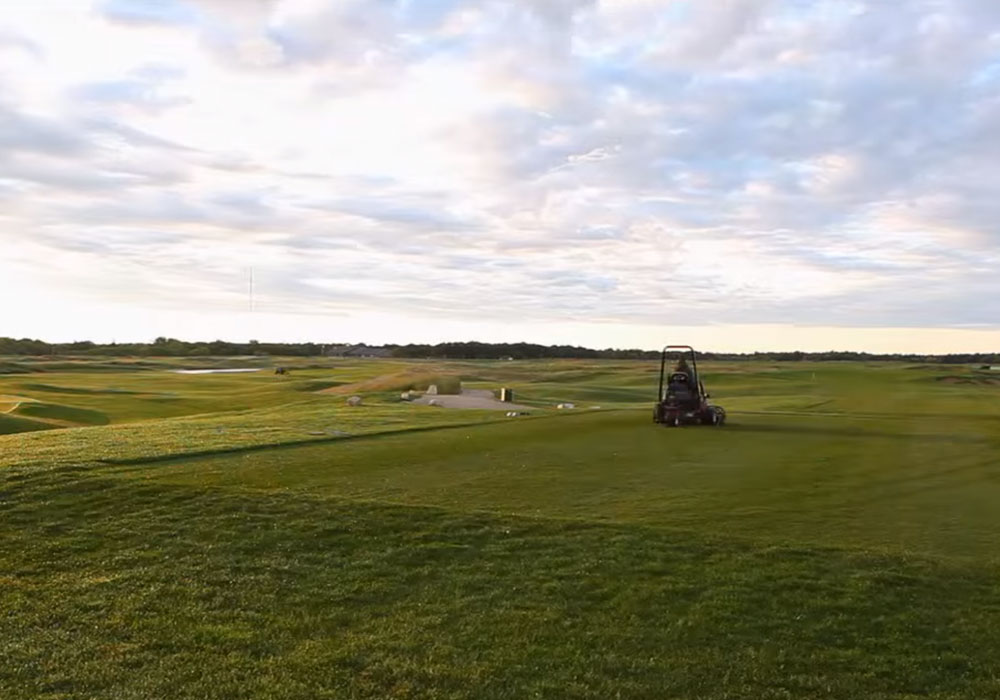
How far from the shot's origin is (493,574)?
1042 cm

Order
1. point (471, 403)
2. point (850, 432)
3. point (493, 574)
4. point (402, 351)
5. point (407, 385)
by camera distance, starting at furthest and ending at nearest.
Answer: point (402, 351), point (407, 385), point (471, 403), point (850, 432), point (493, 574)

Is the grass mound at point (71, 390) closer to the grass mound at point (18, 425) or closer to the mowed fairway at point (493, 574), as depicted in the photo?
the grass mound at point (18, 425)

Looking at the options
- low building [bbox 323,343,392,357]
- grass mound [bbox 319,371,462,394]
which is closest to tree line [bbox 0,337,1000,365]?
low building [bbox 323,343,392,357]

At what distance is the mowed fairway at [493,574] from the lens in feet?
26.1

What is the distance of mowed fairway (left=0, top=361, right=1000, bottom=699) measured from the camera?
7.95m

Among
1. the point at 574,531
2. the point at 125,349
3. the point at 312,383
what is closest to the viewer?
the point at 574,531

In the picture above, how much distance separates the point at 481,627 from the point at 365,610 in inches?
54.0

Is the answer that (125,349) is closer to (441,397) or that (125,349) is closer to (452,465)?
(441,397)

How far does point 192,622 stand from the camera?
8.99 metres

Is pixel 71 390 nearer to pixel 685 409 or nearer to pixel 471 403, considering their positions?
pixel 471 403

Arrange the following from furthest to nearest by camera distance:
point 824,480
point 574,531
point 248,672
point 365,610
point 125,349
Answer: point 125,349, point 824,480, point 574,531, point 365,610, point 248,672

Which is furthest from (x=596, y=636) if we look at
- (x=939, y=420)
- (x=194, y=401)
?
(x=194, y=401)

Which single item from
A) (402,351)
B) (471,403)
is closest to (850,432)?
(471,403)

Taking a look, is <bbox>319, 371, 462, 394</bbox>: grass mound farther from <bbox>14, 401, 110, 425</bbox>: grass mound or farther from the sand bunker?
<bbox>14, 401, 110, 425</bbox>: grass mound
